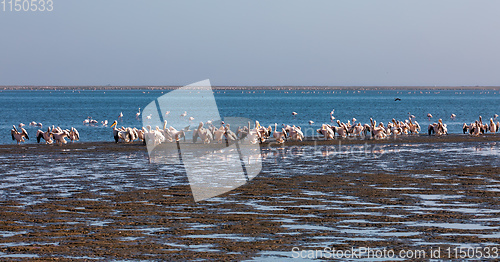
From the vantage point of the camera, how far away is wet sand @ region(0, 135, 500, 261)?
9.53m

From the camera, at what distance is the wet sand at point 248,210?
953 cm

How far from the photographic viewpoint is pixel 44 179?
17250 millimetres

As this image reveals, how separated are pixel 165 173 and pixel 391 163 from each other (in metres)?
7.45
